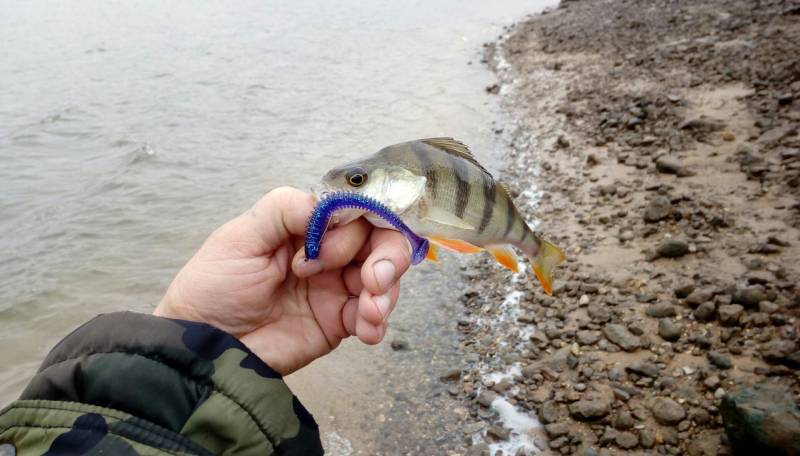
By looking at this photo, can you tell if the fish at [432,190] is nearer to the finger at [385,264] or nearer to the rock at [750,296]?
the finger at [385,264]

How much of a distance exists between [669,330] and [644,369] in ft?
1.32

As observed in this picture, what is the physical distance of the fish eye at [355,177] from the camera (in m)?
2.04

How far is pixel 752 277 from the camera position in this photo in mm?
3910

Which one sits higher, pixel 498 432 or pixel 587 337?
pixel 587 337

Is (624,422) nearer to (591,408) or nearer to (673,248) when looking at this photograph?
(591,408)

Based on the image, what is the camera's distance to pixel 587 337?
13.1 ft

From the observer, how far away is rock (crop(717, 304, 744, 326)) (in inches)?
143

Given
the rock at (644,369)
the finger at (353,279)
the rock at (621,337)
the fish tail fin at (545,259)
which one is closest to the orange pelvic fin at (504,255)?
the fish tail fin at (545,259)

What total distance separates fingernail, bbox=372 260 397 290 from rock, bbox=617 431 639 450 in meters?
2.12

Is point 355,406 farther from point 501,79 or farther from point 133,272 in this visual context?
point 501,79

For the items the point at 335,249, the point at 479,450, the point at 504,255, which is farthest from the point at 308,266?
the point at 479,450

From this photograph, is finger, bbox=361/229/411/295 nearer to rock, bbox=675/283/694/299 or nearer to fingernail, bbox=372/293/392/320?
fingernail, bbox=372/293/392/320

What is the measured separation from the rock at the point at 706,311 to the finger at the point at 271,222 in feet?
10.0

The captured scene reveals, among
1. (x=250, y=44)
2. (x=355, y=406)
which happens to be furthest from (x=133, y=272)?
(x=250, y=44)
